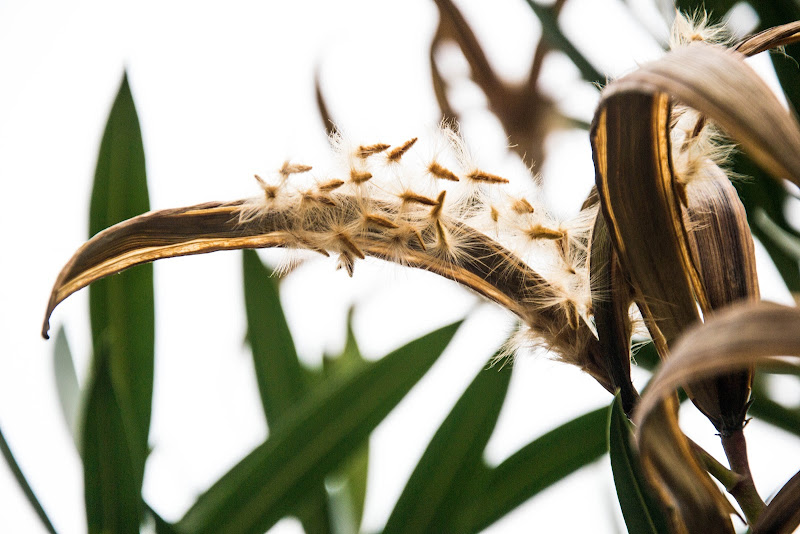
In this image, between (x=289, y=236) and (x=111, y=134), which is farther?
(x=111, y=134)

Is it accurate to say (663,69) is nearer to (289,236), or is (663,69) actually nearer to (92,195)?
(289,236)

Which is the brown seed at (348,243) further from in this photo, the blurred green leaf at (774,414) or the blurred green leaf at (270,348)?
the blurred green leaf at (774,414)

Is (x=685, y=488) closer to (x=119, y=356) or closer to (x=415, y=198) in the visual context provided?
(x=415, y=198)

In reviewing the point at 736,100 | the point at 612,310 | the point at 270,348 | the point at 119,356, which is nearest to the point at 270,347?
the point at 270,348

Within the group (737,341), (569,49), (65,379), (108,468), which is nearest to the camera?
(737,341)

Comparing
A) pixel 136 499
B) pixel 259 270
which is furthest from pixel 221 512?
pixel 259 270

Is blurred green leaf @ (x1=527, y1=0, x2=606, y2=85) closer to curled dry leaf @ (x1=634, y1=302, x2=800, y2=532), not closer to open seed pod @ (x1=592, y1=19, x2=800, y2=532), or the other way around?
open seed pod @ (x1=592, y1=19, x2=800, y2=532)
